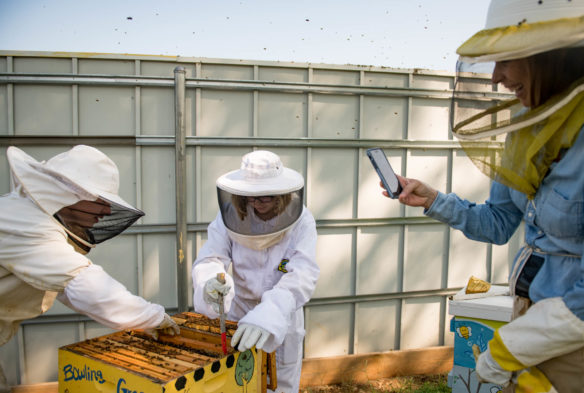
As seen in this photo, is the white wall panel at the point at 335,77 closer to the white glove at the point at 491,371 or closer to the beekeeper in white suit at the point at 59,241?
the beekeeper in white suit at the point at 59,241

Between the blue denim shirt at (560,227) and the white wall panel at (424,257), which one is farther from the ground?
the blue denim shirt at (560,227)

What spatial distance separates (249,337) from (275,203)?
662 mm

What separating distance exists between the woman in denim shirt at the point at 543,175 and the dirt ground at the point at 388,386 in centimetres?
261

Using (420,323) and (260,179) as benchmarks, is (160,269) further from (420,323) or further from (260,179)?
(420,323)

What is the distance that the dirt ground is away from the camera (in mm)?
3680

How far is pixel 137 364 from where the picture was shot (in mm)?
1469

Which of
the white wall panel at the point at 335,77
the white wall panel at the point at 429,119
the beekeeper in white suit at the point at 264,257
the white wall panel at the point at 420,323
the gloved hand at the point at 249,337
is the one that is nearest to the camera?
the gloved hand at the point at 249,337

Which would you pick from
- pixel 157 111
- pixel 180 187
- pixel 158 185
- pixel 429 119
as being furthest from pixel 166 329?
pixel 429 119

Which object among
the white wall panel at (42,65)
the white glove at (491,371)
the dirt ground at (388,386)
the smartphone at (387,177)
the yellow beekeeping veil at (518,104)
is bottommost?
the dirt ground at (388,386)

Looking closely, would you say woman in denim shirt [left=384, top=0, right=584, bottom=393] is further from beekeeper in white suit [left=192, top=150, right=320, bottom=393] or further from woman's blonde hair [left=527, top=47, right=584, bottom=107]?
beekeeper in white suit [left=192, top=150, right=320, bottom=393]

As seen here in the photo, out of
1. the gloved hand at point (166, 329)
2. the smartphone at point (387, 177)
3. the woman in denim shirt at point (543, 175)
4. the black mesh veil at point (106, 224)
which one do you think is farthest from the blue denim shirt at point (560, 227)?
the black mesh veil at point (106, 224)

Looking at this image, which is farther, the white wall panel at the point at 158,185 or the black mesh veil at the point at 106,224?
the white wall panel at the point at 158,185

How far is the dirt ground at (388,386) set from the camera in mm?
3680

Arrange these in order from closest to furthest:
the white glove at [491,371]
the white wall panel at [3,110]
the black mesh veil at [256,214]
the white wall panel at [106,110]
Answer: the white glove at [491,371]
the black mesh veil at [256,214]
the white wall panel at [3,110]
the white wall panel at [106,110]
